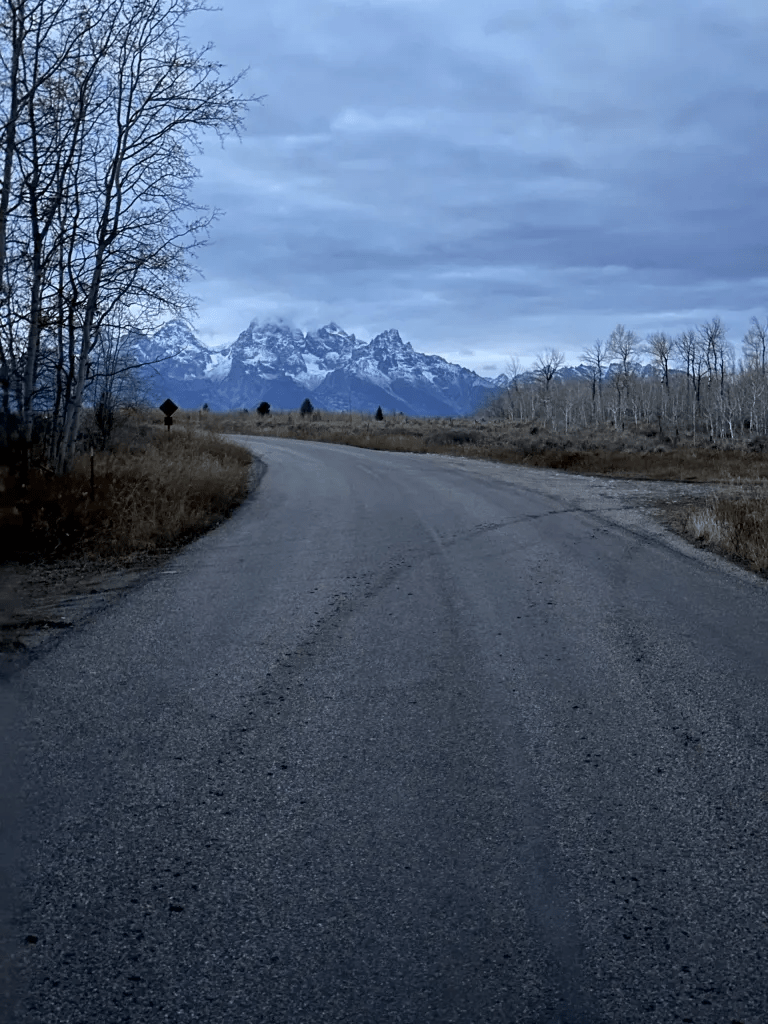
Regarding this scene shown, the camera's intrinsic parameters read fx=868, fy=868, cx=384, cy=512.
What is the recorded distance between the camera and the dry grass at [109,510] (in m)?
10.7

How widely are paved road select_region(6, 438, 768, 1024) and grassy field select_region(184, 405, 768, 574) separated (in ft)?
12.4

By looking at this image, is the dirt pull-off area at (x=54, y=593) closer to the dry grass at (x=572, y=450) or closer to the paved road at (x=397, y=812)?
the paved road at (x=397, y=812)

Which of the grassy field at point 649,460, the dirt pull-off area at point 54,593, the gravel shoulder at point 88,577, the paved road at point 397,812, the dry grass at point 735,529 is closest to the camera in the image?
the paved road at point 397,812

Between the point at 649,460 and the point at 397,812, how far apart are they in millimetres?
30459

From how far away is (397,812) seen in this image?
3873 mm

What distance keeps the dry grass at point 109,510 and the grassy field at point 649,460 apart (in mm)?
7387

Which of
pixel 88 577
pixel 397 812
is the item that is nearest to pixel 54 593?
pixel 88 577

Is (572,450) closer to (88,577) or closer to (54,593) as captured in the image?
(88,577)

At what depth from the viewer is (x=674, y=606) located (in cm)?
800

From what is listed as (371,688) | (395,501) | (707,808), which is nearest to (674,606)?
(371,688)

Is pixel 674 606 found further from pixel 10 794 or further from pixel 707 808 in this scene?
pixel 10 794

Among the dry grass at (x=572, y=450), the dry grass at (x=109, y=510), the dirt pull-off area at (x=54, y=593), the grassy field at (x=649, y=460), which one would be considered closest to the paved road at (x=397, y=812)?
the dirt pull-off area at (x=54, y=593)

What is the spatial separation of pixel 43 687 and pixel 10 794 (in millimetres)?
1694

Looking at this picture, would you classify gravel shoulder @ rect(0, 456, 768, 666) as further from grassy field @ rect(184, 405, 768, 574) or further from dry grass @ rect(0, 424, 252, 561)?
dry grass @ rect(0, 424, 252, 561)
